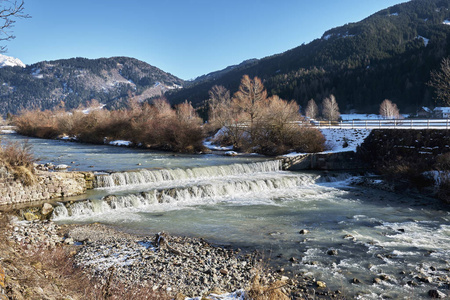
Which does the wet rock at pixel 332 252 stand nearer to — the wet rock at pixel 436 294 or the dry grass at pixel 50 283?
the wet rock at pixel 436 294

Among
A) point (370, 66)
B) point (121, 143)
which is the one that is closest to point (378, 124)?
point (121, 143)

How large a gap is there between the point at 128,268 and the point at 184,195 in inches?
351

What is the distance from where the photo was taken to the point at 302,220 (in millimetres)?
12938

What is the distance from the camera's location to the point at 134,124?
43094mm

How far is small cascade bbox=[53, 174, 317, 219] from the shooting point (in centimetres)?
1370

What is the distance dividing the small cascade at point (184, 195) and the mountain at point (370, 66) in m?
51.6

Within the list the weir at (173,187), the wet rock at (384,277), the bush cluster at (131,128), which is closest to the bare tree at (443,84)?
the weir at (173,187)

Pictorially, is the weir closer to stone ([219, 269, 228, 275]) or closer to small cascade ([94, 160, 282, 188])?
small cascade ([94, 160, 282, 188])

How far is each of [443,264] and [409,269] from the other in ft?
3.83

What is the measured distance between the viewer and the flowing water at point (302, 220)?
26.2ft

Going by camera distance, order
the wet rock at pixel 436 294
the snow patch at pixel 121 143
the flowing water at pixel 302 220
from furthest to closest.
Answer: the snow patch at pixel 121 143 < the flowing water at pixel 302 220 < the wet rock at pixel 436 294

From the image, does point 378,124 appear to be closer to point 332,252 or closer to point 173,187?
point 173,187

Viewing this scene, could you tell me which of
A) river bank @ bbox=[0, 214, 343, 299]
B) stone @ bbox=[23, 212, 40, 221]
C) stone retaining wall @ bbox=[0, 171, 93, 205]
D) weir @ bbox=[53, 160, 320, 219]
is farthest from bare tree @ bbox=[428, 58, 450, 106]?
stone @ bbox=[23, 212, 40, 221]

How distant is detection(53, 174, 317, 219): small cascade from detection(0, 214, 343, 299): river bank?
2.51 metres
